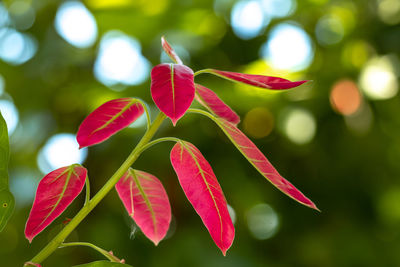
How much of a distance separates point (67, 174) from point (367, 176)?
4.19 ft

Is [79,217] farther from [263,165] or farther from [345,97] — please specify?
[345,97]

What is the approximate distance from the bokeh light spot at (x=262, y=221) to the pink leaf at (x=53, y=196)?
1.12 meters

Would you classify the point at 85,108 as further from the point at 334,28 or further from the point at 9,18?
the point at 334,28

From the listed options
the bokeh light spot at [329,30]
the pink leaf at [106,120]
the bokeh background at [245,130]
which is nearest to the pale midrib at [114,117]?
the pink leaf at [106,120]

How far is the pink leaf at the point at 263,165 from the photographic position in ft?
0.99

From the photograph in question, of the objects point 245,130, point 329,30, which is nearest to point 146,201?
point 245,130

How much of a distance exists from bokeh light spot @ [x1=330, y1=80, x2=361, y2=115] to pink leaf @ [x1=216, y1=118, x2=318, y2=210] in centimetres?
117

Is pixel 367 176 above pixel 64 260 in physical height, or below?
above

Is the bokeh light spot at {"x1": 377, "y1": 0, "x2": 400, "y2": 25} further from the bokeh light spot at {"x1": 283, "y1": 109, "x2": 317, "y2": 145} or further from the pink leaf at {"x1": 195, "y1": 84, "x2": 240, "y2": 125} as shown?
the pink leaf at {"x1": 195, "y1": 84, "x2": 240, "y2": 125}

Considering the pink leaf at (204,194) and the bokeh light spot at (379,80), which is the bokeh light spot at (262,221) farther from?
the pink leaf at (204,194)

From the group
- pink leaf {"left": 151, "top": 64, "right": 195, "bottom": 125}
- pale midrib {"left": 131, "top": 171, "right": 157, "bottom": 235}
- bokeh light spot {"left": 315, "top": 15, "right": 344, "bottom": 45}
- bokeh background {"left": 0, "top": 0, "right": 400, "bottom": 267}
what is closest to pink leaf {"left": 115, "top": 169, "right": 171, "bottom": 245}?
pale midrib {"left": 131, "top": 171, "right": 157, "bottom": 235}

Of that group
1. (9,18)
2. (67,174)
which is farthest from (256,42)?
(67,174)

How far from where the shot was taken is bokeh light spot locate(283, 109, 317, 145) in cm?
141

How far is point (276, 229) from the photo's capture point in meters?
1.42
